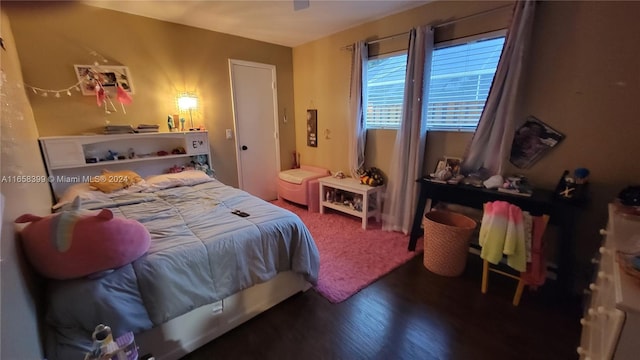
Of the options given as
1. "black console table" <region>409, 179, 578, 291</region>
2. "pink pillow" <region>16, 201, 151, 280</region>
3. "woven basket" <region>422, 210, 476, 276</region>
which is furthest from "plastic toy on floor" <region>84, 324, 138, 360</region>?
"black console table" <region>409, 179, 578, 291</region>

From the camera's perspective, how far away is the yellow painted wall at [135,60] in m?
2.46

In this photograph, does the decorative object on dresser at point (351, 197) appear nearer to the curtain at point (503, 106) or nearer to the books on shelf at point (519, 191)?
the curtain at point (503, 106)

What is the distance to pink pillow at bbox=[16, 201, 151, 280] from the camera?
44.4 inches

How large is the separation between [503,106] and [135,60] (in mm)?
3794

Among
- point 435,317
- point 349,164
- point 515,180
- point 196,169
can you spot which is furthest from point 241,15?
point 435,317

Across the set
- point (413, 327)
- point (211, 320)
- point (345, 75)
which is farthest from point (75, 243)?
point (345, 75)

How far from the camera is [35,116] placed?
8.20 ft

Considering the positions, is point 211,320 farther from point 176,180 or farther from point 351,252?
point 176,180

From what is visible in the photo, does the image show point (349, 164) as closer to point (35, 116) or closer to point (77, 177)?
point (77, 177)

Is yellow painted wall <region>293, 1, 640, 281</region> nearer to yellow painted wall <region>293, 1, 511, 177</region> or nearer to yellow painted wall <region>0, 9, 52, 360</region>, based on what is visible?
yellow painted wall <region>293, 1, 511, 177</region>

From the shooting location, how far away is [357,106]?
3.23m

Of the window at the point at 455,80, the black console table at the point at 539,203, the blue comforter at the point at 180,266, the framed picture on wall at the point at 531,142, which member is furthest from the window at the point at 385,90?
the blue comforter at the point at 180,266

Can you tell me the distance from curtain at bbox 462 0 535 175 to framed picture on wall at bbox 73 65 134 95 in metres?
3.69

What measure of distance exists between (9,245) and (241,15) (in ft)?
9.38
